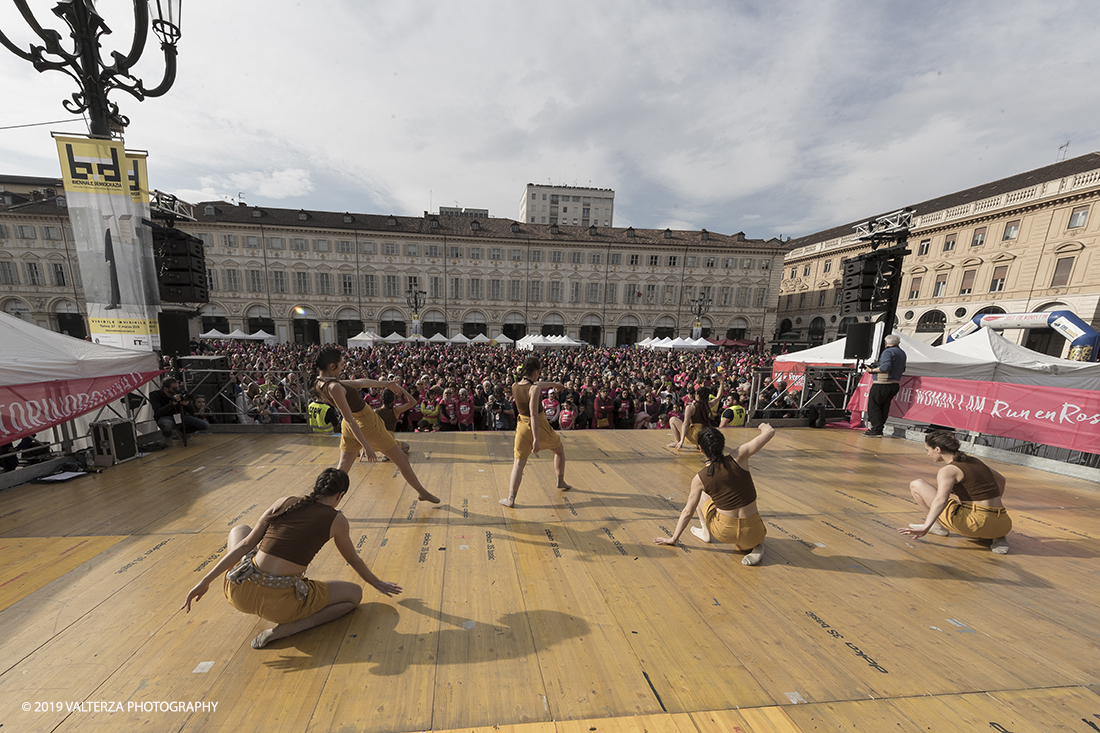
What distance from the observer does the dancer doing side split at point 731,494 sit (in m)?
3.65

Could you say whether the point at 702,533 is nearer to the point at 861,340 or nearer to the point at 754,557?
the point at 754,557

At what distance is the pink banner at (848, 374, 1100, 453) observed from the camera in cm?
628

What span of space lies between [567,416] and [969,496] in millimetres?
6765

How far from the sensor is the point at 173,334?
797 centimetres

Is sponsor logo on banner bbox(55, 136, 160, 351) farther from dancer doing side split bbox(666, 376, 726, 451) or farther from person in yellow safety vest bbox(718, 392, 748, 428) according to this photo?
person in yellow safety vest bbox(718, 392, 748, 428)

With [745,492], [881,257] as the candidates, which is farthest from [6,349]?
[881,257]

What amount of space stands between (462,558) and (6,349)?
7190mm

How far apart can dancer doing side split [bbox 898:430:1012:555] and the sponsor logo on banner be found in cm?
1275

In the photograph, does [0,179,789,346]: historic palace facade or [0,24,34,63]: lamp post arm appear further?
[0,179,789,346]: historic palace facade

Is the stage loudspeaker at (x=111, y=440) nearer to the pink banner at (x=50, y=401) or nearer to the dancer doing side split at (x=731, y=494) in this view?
the pink banner at (x=50, y=401)

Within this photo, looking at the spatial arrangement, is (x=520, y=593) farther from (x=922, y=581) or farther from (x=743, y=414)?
(x=743, y=414)

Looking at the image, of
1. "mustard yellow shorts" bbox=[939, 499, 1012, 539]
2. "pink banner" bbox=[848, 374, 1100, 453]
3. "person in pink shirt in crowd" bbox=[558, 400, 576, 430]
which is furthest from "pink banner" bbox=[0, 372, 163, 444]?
"pink banner" bbox=[848, 374, 1100, 453]

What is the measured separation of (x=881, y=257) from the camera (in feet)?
25.5

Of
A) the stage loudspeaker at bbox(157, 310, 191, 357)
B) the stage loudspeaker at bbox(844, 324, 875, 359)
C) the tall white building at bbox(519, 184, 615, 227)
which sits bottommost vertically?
the stage loudspeaker at bbox(157, 310, 191, 357)
